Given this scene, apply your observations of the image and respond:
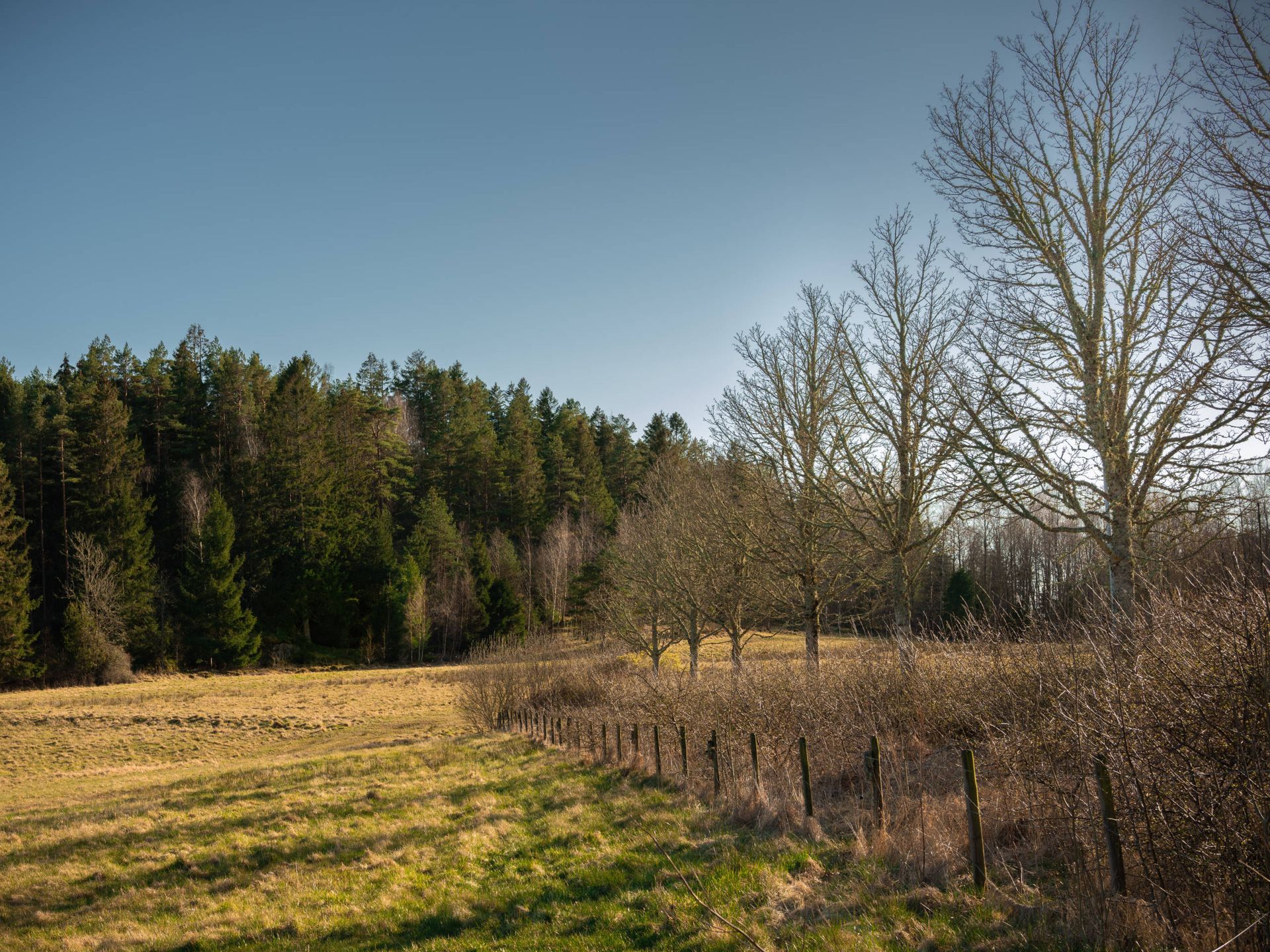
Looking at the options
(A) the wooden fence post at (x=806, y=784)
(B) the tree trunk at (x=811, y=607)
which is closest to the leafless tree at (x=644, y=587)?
(B) the tree trunk at (x=811, y=607)

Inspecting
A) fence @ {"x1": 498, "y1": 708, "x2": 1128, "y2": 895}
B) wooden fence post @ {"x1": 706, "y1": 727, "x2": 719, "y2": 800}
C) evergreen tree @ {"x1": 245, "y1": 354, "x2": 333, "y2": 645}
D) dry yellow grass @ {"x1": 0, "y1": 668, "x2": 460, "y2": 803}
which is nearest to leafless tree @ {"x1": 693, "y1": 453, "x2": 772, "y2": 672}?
fence @ {"x1": 498, "y1": 708, "x2": 1128, "y2": 895}

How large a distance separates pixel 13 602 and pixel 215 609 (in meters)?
10.3

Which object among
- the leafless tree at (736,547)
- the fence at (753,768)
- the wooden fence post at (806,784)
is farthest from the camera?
the leafless tree at (736,547)

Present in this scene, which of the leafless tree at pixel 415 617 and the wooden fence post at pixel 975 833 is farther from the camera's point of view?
the leafless tree at pixel 415 617

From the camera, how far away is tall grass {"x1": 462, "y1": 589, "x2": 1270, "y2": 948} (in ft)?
11.6

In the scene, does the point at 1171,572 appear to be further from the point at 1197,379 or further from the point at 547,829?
the point at 547,829

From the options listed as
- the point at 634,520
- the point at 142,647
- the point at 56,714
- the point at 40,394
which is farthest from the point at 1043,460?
the point at 40,394

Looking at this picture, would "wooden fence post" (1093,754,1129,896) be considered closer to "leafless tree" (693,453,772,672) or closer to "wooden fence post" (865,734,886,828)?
"wooden fence post" (865,734,886,828)

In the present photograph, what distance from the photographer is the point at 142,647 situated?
44.5m

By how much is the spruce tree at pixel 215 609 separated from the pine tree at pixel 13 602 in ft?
26.0

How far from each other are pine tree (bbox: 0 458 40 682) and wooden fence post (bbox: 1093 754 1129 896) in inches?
2077

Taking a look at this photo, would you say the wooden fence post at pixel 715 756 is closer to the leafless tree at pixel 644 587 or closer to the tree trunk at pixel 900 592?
the tree trunk at pixel 900 592

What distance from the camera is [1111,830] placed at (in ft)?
13.8

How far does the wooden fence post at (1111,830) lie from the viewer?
13.6ft
